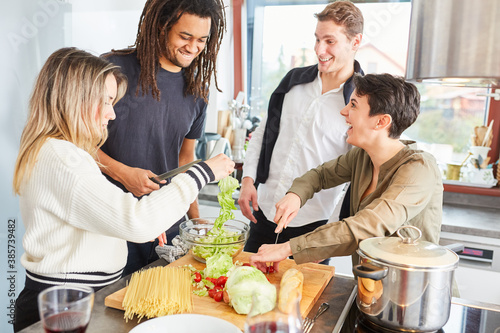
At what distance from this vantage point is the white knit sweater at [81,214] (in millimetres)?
1144

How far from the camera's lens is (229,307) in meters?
1.18

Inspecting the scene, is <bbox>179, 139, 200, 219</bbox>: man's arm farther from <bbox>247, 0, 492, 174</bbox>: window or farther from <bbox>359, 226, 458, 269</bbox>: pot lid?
<bbox>247, 0, 492, 174</bbox>: window

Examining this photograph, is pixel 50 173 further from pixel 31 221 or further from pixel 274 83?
pixel 274 83

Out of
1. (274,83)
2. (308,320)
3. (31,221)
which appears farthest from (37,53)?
(274,83)

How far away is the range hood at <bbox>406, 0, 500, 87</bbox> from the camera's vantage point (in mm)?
1166

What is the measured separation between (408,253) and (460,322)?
0.99ft

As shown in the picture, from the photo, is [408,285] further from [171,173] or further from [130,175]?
[130,175]

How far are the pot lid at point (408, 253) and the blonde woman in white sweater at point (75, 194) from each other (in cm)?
48

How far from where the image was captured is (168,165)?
6.43 feet

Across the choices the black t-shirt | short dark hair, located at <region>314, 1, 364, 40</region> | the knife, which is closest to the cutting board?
the knife

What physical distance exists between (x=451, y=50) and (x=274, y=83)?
8.85 ft

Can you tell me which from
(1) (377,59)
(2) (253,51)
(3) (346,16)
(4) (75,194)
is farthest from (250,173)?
(2) (253,51)

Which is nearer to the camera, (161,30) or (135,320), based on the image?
(135,320)

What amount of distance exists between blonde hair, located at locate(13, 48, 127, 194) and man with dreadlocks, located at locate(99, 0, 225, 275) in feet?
1.28
